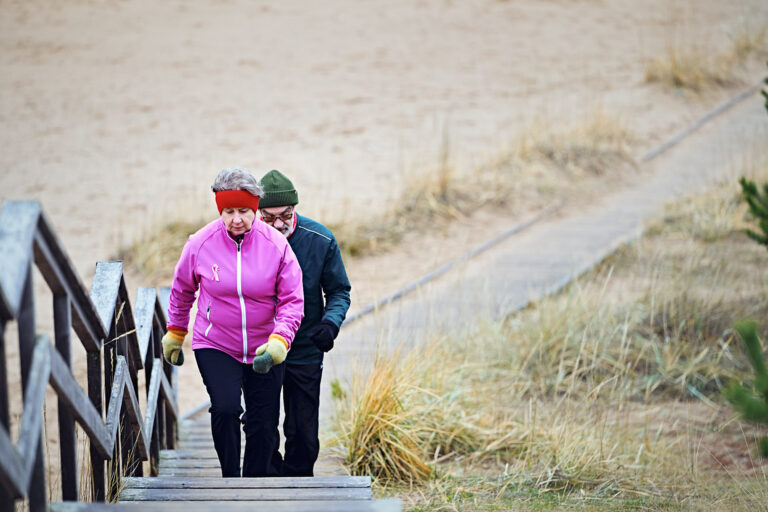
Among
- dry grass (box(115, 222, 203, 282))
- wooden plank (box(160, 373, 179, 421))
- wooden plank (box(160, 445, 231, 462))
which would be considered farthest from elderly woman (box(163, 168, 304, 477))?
dry grass (box(115, 222, 203, 282))

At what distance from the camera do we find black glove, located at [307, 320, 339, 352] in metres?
3.97

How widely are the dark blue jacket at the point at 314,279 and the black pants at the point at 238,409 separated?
8.2 inches

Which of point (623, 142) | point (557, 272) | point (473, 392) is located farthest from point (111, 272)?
point (623, 142)

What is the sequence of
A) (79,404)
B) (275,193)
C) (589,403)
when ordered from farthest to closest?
(589,403) → (275,193) → (79,404)

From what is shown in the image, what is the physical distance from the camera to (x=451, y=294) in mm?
8492

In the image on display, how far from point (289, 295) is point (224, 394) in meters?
0.51

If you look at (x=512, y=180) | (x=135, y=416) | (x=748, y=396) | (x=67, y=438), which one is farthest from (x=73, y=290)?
(x=512, y=180)

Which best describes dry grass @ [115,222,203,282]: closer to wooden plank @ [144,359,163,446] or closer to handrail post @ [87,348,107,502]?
wooden plank @ [144,359,163,446]

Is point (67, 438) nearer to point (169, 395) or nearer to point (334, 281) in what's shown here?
point (334, 281)

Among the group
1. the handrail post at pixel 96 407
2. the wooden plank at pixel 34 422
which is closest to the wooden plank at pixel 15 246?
the wooden plank at pixel 34 422

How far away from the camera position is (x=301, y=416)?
4230 millimetres

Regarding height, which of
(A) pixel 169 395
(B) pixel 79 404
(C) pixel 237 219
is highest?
(C) pixel 237 219

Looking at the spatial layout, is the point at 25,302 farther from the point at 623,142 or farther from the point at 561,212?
the point at 623,142

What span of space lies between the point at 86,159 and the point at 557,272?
410 inches
